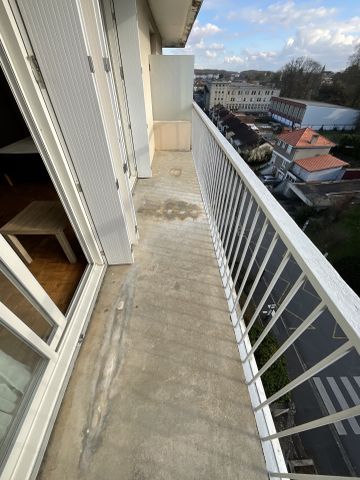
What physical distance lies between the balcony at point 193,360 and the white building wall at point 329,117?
30.1 metres

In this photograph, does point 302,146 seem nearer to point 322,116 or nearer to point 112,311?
point 322,116

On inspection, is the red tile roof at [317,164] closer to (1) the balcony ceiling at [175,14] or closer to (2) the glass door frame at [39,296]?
(1) the balcony ceiling at [175,14]

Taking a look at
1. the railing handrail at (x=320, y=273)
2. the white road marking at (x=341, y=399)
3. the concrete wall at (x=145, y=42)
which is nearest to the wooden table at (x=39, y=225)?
the railing handrail at (x=320, y=273)

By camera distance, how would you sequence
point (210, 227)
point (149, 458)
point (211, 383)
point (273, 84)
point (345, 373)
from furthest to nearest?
point (273, 84) < point (345, 373) < point (210, 227) < point (211, 383) < point (149, 458)

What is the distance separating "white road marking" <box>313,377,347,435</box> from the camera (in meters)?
5.74

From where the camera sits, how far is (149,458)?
1044 mm

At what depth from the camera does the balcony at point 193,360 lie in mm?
796

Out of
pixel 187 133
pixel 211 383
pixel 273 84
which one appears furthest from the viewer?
pixel 273 84

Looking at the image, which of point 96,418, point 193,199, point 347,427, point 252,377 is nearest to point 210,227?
point 193,199

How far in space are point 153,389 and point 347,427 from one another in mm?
7982

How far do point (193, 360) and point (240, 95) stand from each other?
41731 mm

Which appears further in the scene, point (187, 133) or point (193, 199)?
point (187, 133)

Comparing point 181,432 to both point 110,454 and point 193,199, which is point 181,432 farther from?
point 193,199

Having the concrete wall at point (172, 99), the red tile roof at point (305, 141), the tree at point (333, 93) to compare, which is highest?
the concrete wall at point (172, 99)
